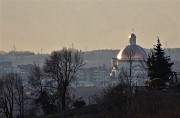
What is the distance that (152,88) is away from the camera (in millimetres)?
35719

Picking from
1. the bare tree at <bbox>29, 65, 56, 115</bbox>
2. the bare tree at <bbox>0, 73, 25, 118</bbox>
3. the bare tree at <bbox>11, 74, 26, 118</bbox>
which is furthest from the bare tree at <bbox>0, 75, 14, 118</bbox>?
the bare tree at <bbox>29, 65, 56, 115</bbox>

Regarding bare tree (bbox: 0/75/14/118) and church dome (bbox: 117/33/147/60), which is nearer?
bare tree (bbox: 0/75/14/118)

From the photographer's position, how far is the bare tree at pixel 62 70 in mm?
41875

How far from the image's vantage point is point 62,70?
43.0 m

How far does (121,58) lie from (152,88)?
92.1 meters

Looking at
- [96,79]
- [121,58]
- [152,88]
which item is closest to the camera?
[152,88]

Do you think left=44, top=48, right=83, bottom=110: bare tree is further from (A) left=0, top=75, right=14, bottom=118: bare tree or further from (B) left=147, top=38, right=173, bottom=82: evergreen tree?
(B) left=147, top=38, right=173, bottom=82: evergreen tree

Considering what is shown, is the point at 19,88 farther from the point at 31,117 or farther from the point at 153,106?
the point at 153,106

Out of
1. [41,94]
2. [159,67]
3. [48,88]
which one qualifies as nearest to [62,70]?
[48,88]

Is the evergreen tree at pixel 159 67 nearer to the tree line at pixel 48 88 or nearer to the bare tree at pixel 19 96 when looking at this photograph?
the tree line at pixel 48 88

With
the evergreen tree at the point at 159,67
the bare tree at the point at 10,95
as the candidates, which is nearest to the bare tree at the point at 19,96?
the bare tree at the point at 10,95

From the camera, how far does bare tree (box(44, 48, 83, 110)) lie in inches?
1649

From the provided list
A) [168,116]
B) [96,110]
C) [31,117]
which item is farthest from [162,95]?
[31,117]

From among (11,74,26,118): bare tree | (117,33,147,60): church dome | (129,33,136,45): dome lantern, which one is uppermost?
(129,33,136,45): dome lantern
